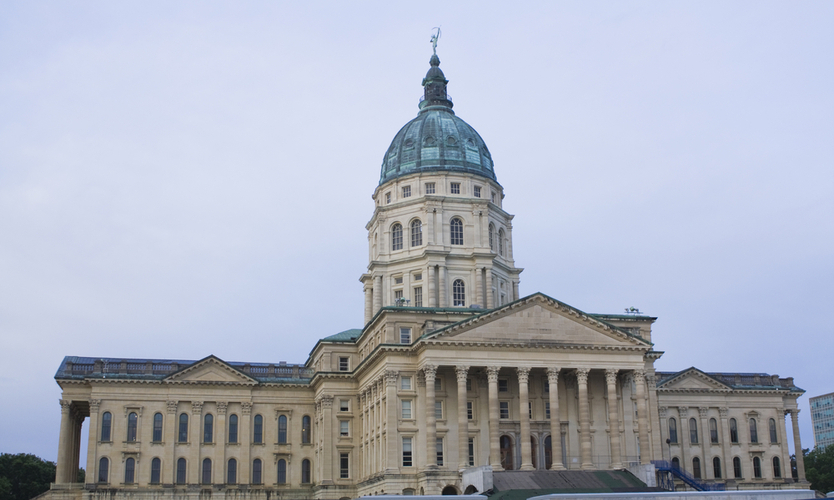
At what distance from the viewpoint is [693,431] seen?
309 ft

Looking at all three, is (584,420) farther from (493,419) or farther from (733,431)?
(733,431)

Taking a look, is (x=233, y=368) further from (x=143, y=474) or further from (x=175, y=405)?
(x=143, y=474)

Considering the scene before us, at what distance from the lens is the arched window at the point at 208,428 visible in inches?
3351

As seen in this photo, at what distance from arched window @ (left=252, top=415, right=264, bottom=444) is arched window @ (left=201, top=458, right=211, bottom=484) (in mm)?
4617

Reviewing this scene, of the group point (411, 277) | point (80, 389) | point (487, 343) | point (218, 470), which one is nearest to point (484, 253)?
point (411, 277)

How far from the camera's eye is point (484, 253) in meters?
87.9

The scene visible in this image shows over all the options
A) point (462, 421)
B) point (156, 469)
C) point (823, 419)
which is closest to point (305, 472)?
point (156, 469)

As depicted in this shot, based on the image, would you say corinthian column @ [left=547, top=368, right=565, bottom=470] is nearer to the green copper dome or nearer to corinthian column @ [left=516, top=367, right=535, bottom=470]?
corinthian column @ [left=516, top=367, right=535, bottom=470]

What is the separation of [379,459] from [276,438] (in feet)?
55.0

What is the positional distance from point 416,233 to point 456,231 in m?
3.92

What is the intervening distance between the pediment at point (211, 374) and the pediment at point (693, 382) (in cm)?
4209

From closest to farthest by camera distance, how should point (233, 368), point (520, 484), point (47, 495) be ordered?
point (520, 484)
point (47, 495)
point (233, 368)

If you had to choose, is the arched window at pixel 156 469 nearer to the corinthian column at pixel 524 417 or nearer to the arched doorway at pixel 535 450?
the arched doorway at pixel 535 450

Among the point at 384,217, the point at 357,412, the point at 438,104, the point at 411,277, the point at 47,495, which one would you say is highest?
the point at 438,104
